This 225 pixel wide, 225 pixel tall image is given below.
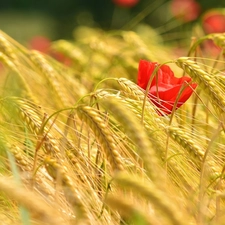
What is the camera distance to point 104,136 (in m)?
0.83

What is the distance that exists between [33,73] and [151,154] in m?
0.80

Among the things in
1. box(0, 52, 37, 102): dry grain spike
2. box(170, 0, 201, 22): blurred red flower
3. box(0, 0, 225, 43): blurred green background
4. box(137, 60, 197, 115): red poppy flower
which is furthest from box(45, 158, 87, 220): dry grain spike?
box(0, 0, 225, 43): blurred green background

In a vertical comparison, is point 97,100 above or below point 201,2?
below

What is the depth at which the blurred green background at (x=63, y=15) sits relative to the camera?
4.27m

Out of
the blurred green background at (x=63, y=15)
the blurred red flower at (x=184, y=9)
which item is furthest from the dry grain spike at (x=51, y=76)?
the blurred green background at (x=63, y=15)

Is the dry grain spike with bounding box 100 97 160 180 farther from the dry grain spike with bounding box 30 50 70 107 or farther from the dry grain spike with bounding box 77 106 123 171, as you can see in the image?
the dry grain spike with bounding box 30 50 70 107

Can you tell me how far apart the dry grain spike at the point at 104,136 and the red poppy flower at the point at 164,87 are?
164 mm

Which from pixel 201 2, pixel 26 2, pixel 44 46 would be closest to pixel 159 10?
pixel 201 2

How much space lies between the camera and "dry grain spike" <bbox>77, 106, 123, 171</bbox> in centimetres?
82

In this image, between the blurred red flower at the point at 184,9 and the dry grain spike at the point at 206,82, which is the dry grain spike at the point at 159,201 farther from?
the blurred red flower at the point at 184,9

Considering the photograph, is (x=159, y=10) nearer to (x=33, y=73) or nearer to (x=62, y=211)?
(x=33, y=73)

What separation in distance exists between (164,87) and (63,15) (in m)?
4.02

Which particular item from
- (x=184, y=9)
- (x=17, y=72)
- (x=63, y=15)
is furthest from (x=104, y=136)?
(x=63, y=15)

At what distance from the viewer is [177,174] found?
0.92 m
